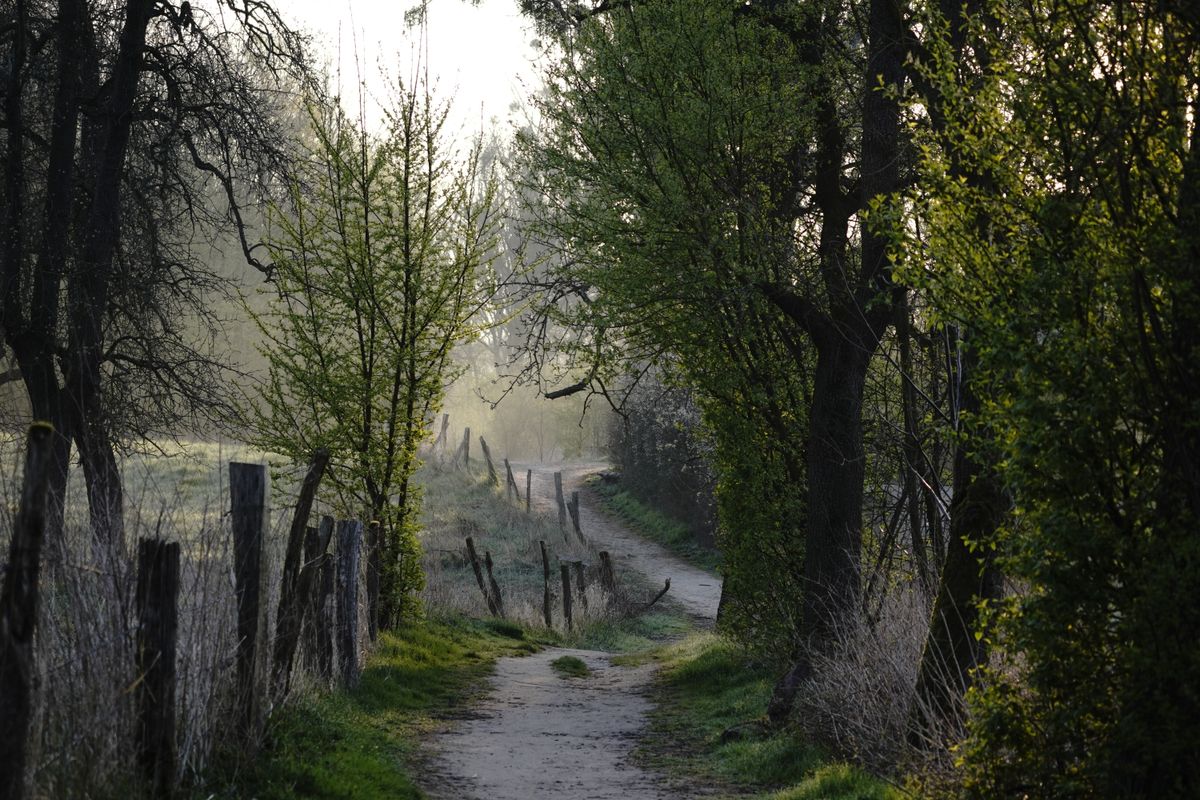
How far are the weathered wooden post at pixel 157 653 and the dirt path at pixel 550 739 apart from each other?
275 centimetres

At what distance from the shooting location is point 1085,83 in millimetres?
5348

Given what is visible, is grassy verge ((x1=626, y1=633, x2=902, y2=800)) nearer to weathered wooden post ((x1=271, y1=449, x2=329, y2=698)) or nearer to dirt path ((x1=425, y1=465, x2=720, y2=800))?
dirt path ((x1=425, y1=465, x2=720, y2=800))

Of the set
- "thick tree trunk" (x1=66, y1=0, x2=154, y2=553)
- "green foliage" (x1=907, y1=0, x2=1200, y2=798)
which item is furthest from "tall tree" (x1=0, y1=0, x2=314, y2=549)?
"green foliage" (x1=907, y1=0, x2=1200, y2=798)

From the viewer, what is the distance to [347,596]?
11.3 metres

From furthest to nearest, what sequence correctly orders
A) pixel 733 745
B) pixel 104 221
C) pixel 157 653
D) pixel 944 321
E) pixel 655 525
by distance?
pixel 655 525
pixel 104 221
pixel 733 745
pixel 944 321
pixel 157 653

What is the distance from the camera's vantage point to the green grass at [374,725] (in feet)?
24.0

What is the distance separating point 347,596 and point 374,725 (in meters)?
Answer: 1.32

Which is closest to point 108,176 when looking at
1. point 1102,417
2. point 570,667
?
point 570,667

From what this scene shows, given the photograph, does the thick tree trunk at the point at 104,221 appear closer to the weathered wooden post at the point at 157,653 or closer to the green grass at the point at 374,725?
the green grass at the point at 374,725

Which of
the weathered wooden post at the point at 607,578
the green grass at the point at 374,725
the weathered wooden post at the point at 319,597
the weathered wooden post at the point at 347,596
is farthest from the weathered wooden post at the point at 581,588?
the weathered wooden post at the point at 319,597

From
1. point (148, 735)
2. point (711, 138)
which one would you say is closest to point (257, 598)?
point (148, 735)

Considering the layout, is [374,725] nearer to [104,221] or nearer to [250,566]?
[250,566]

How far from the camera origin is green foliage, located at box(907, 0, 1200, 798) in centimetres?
477

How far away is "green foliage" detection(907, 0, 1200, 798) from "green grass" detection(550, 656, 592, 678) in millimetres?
10701
